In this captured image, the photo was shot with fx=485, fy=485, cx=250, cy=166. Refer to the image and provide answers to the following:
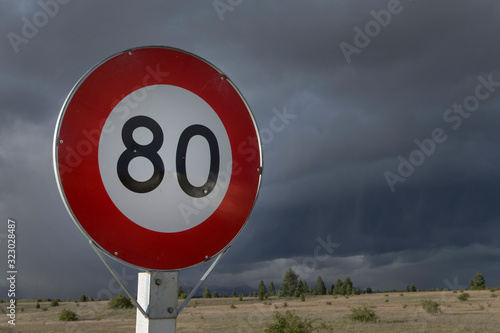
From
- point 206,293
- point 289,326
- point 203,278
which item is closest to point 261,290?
point 206,293

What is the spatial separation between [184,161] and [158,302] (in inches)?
22.9

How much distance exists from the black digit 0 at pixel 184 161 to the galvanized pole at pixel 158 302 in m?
0.35

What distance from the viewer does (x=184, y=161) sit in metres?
2.06

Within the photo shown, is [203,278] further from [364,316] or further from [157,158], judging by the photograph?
[364,316]

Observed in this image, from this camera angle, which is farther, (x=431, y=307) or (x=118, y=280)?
(x=431, y=307)

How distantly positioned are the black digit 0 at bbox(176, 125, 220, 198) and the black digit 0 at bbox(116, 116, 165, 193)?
8 centimetres

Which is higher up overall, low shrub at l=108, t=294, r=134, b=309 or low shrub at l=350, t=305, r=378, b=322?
low shrub at l=108, t=294, r=134, b=309

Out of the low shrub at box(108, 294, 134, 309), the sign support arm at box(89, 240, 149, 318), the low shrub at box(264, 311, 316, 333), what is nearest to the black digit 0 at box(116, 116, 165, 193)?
the sign support arm at box(89, 240, 149, 318)

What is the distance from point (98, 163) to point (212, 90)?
24.3 inches

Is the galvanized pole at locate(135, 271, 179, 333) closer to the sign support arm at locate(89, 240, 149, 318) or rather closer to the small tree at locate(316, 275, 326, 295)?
Answer: the sign support arm at locate(89, 240, 149, 318)

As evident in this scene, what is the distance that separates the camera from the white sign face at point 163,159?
6.35 feet

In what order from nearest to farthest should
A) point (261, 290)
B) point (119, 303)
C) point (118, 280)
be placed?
point (118, 280), point (119, 303), point (261, 290)

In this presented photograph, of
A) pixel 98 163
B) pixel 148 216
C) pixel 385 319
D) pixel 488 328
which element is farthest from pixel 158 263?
pixel 385 319

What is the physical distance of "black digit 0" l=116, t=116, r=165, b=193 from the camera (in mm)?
1946
